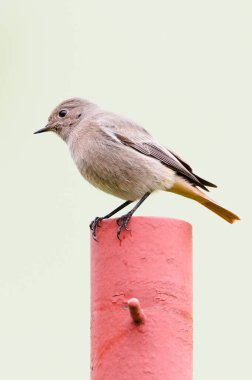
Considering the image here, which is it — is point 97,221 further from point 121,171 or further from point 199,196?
point 199,196

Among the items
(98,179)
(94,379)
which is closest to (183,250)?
(94,379)

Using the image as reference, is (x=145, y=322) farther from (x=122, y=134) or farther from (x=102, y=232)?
(x=122, y=134)

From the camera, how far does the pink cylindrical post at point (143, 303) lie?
187 inches

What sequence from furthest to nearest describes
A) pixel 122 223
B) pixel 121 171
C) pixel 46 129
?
pixel 46 129, pixel 121 171, pixel 122 223

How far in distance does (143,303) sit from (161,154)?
8.52 ft

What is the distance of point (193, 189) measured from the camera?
7379 millimetres

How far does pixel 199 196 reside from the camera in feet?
24.5

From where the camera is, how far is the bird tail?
289 inches

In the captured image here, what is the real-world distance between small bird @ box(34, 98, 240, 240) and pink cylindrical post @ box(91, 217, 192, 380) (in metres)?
1.55

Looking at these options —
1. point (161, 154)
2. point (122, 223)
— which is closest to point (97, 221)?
point (122, 223)

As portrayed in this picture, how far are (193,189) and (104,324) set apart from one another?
272 centimetres

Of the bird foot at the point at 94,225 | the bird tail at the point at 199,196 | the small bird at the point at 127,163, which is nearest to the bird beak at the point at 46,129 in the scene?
the small bird at the point at 127,163

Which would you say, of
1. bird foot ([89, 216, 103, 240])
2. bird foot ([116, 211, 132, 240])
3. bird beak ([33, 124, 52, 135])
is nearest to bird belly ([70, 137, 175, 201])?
bird foot ([89, 216, 103, 240])

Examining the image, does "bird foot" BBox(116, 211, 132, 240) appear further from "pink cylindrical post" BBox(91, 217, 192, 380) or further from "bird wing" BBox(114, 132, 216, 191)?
"bird wing" BBox(114, 132, 216, 191)
